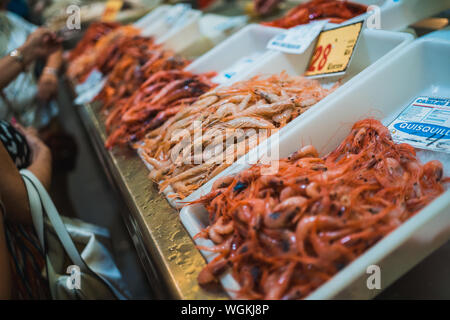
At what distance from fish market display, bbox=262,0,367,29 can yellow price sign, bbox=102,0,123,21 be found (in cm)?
337

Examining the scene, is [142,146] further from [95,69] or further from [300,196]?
[95,69]

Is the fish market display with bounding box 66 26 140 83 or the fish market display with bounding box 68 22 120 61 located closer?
the fish market display with bounding box 66 26 140 83

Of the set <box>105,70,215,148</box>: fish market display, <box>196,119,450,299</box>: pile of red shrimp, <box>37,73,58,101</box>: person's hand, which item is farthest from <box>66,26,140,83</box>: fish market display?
<box>196,119,450,299</box>: pile of red shrimp

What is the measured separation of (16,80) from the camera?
10.5ft

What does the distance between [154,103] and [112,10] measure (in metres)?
3.82

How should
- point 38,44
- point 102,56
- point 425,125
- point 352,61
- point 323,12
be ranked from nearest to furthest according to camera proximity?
1. point 425,125
2. point 352,61
3. point 323,12
4. point 38,44
5. point 102,56

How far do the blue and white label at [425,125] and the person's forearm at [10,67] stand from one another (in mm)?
2506

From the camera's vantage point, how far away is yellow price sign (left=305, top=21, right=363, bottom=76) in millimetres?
1836

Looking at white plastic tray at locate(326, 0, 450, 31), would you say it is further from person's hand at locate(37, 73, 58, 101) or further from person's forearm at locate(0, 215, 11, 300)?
person's hand at locate(37, 73, 58, 101)

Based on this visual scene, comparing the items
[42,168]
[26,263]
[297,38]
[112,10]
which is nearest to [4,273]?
[26,263]

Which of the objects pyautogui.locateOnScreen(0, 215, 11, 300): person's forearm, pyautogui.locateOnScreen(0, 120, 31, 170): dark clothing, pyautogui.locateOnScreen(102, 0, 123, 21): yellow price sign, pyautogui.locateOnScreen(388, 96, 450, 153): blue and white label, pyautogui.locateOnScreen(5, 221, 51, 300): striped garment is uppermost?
pyautogui.locateOnScreen(102, 0, 123, 21): yellow price sign

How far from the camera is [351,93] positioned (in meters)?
1.51

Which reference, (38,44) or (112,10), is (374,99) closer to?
(38,44)
